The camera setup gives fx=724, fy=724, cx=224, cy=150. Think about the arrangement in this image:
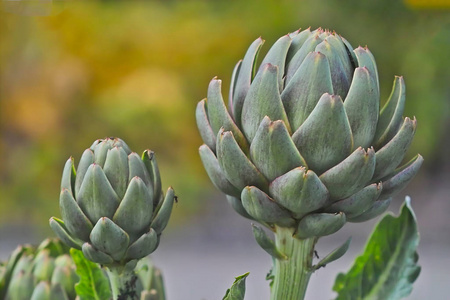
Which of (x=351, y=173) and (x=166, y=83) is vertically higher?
(x=166, y=83)

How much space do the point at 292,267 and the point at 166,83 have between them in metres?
2.50

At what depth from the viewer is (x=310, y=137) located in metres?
0.52

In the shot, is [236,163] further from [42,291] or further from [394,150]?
[42,291]

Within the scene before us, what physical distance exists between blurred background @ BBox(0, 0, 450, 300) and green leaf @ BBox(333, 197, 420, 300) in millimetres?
2174

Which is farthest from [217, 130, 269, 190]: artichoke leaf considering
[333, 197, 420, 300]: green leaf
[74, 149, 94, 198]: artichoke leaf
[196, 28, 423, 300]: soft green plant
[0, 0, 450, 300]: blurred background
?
[0, 0, 450, 300]: blurred background

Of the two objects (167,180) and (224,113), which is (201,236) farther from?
(224,113)

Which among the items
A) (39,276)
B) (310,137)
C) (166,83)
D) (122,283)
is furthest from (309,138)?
(166,83)

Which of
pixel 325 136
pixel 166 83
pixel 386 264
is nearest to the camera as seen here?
pixel 325 136

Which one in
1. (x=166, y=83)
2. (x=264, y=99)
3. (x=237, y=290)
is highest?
(x=166, y=83)

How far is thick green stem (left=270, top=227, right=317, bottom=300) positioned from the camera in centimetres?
59

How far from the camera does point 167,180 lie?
2.92 m

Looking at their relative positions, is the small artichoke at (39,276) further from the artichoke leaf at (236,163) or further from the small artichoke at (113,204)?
the artichoke leaf at (236,163)

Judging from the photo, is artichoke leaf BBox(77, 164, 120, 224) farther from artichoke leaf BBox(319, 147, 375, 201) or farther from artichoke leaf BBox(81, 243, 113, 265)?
artichoke leaf BBox(319, 147, 375, 201)

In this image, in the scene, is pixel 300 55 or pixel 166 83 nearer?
pixel 300 55
